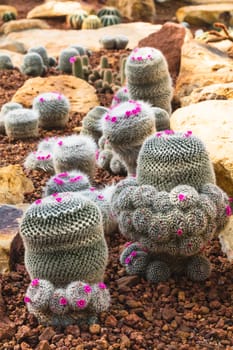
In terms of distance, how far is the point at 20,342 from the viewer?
3.36 m

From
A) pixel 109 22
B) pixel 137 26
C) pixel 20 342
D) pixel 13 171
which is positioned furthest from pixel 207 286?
pixel 109 22

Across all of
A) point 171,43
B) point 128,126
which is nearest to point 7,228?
point 128,126

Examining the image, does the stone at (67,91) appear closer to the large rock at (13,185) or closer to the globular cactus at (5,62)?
the globular cactus at (5,62)

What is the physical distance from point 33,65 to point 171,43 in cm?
210

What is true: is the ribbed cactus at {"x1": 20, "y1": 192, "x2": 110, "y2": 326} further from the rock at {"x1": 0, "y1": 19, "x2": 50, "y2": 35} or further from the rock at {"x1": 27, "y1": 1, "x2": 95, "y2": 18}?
the rock at {"x1": 27, "y1": 1, "x2": 95, "y2": 18}

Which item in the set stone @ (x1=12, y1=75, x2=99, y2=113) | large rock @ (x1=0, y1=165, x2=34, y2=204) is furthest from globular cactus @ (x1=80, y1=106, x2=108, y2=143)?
stone @ (x1=12, y1=75, x2=99, y2=113)

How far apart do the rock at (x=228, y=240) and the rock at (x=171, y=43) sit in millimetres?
4379

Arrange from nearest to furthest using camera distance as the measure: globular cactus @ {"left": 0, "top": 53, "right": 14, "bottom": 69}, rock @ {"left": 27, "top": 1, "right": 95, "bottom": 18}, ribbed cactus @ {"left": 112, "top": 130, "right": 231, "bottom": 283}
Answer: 1. ribbed cactus @ {"left": 112, "top": 130, "right": 231, "bottom": 283}
2. globular cactus @ {"left": 0, "top": 53, "right": 14, "bottom": 69}
3. rock @ {"left": 27, "top": 1, "right": 95, "bottom": 18}

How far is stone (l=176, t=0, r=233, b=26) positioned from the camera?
15.8 metres

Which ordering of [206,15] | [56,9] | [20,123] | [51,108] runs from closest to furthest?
[20,123] < [51,108] < [206,15] < [56,9]

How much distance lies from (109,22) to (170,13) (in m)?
3.78

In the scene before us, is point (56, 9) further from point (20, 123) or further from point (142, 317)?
point (142, 317)

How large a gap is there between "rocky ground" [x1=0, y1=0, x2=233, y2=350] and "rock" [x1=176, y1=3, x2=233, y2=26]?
12264 millimetres

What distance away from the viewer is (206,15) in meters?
15.8
